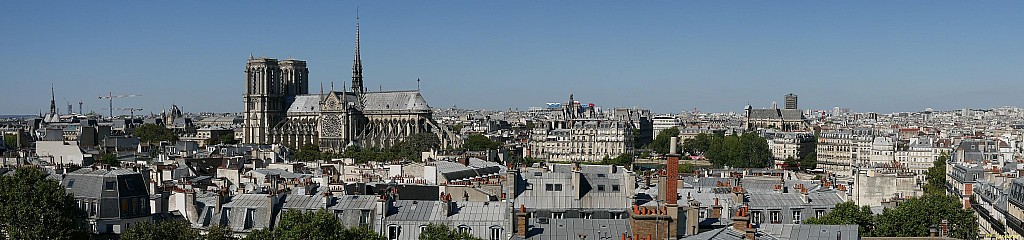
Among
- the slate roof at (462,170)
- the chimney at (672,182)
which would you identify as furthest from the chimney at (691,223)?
the slate roof at (462,170)

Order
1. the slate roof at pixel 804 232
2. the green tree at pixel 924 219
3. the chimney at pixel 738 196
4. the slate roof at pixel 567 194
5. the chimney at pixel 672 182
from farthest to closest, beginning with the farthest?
the green tree at pixel 924 219, the chimney at pixel 738 196, the slate roof at pixel 567 194, the slate roof at pixel 804 232, the chimney at pixel 672 182

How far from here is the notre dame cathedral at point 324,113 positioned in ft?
465

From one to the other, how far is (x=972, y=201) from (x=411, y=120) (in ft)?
317

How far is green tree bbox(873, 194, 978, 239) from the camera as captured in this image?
3669 centimetres

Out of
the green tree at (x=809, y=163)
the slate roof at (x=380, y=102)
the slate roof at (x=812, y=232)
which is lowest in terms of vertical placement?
the green tree at (x=809, y=163)

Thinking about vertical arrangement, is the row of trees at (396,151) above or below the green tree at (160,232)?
below

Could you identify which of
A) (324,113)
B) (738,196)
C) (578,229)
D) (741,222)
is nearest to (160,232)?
(578,229)

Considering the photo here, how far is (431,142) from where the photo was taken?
416ft

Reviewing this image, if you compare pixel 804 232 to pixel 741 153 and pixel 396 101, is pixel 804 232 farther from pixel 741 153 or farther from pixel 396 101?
pixel 396 101

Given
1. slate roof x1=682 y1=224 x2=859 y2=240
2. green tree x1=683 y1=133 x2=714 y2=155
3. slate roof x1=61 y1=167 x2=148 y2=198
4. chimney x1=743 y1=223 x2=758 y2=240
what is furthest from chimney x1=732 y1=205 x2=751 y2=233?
green tree x1=683 y1=133 x2=714 y2=155

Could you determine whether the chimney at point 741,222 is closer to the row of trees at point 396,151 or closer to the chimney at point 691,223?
the chimney at point 691,223

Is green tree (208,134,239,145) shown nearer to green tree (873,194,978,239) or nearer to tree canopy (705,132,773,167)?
tree canopy (705,132,773,167)

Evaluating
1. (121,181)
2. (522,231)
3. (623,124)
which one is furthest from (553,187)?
(623,124)

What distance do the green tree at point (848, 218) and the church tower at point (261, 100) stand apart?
403 feet
